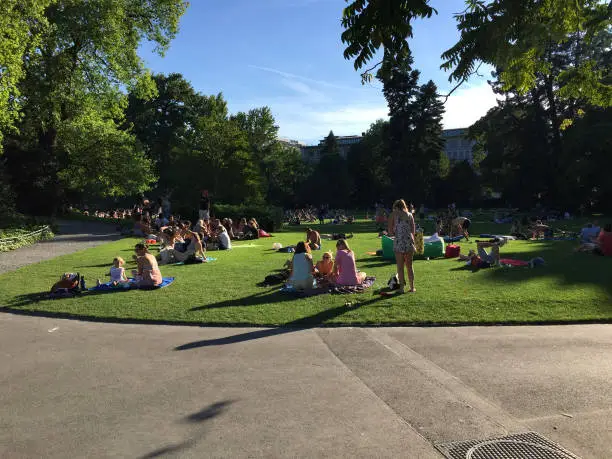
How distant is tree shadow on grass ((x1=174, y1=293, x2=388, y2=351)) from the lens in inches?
269

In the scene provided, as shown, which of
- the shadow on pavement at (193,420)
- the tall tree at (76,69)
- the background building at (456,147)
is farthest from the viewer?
the background building at (456,147)

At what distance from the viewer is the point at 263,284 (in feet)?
36.7

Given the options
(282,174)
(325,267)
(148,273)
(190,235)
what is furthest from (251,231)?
(282,174)

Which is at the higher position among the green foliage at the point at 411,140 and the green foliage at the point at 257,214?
the green foliage at the point at 411,140

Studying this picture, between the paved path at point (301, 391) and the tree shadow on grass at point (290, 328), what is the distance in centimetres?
6

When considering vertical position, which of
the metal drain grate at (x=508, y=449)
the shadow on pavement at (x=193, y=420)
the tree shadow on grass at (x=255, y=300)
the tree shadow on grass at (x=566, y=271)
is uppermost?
the tree shadow on grass at (x=255, y=300)

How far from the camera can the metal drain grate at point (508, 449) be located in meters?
3.63

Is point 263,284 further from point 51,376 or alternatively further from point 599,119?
point 599,119

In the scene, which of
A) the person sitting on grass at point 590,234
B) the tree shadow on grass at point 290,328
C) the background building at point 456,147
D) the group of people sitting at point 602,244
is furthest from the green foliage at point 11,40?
the background building at point 456,147

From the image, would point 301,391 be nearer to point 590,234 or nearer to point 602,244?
point 602,244

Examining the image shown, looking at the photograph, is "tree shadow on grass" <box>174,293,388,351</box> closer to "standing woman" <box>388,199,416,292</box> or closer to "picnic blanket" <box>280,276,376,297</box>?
"picnic blanket" <box>280,276,376,297</box>

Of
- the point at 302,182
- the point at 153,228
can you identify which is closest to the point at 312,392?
the point at 153,228

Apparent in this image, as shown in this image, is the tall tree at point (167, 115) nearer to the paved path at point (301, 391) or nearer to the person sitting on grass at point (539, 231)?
the person sitting on grass at point (539, 231)

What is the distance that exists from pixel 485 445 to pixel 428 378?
1.46m
